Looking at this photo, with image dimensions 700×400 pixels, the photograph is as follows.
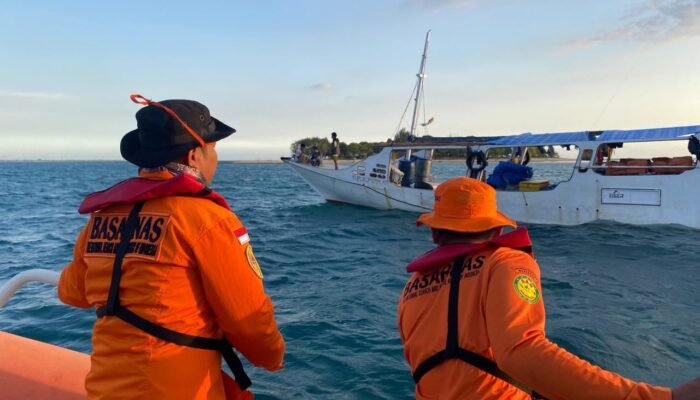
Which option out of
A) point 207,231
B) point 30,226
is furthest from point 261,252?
point 207,231

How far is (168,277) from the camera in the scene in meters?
1.91

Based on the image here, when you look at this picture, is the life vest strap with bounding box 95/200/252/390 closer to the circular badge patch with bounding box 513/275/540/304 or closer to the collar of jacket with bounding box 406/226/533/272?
the collar of jacket with bounding box 406/226/533/272

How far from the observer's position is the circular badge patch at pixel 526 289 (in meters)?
1.71

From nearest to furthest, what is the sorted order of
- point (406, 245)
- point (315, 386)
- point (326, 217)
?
point (315, 386)
point (406, 245)
point (326, 217)

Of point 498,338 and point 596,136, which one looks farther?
point 596,136

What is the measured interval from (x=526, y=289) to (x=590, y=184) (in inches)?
597

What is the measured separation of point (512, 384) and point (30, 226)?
18.2 metres

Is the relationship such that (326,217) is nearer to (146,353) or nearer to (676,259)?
(676,259)

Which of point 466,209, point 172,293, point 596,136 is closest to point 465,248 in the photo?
point 466,209

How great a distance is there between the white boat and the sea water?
1.79ft

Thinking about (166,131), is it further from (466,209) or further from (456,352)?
(456,352)

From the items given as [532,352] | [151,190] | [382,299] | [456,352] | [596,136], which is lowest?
[382,299]

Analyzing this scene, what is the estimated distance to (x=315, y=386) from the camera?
4992 mm

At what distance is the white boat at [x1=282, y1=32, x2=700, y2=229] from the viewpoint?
14.3 meters
